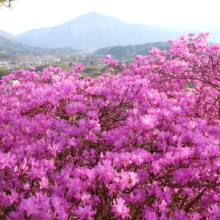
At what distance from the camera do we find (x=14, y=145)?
394 cm

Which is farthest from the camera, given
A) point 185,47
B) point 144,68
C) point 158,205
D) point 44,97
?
point 185,47

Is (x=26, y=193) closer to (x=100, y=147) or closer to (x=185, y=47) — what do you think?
(x=100, y=147)

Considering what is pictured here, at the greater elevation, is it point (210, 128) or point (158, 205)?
point (210, 128)

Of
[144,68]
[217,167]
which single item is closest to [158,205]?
[217,167]

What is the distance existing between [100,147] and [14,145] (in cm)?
187

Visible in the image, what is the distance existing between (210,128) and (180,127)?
95 cm

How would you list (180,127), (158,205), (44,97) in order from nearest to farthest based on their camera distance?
1. (158,205)
2. (180,127)
3. (44,97)

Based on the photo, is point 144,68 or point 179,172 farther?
point 144,68

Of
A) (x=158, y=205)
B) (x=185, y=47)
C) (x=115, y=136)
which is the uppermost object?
(x=185, y=47)

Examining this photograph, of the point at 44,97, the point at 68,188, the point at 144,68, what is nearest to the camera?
the point at 68,188

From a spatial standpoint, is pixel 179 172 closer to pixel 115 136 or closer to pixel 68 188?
pixel 115 136

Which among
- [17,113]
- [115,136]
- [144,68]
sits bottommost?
[115,136]

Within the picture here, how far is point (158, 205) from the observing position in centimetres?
272

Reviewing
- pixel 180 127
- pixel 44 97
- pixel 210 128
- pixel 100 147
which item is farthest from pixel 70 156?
pixel 210 128
